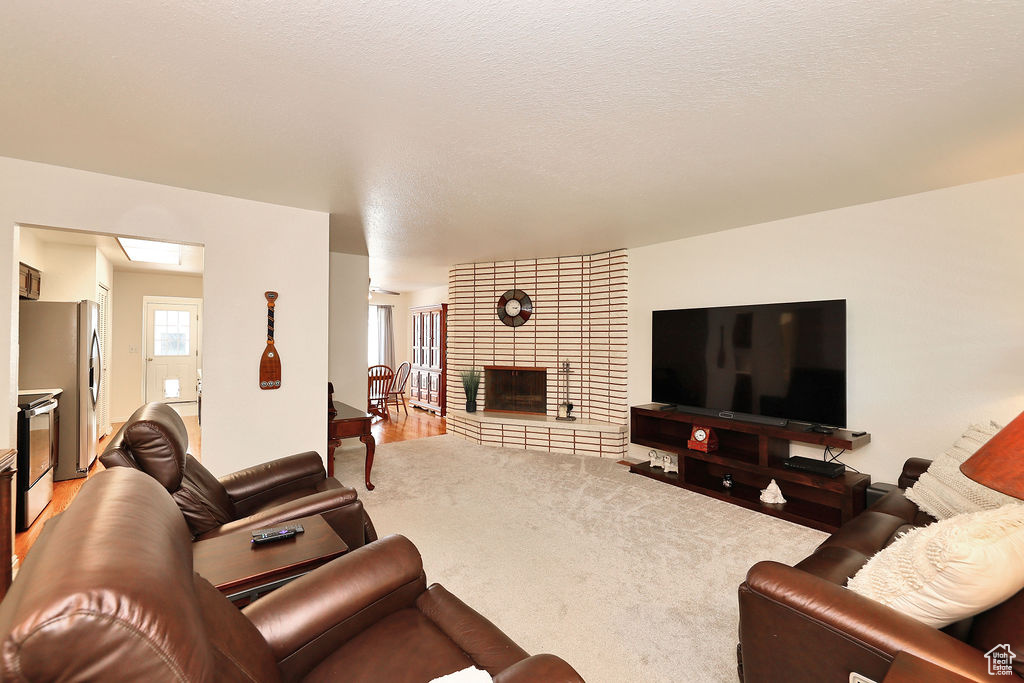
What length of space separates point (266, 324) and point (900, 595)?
3800mm

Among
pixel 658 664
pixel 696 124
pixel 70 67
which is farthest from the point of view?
pixel 696 124

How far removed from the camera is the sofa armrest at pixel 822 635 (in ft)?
3.86

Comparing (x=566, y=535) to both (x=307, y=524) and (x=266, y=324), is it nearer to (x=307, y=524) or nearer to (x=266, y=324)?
(x=307, y=524)

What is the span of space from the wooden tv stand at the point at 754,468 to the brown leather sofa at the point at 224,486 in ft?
9.51

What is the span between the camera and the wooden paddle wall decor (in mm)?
3453

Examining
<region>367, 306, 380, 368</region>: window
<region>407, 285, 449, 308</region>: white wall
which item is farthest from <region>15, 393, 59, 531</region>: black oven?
<region>367, 306, 380, 368</region>: window

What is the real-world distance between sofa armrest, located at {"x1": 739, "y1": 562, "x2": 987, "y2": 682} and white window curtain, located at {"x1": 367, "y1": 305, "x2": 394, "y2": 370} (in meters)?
8.91

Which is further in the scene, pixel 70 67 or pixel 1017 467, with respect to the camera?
pixel 70 67

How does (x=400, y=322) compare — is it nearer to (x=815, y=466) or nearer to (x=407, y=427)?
(x=407, y=427)

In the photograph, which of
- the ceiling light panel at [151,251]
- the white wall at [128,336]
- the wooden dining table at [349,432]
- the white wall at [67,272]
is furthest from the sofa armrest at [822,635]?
the white wall at [128,336]

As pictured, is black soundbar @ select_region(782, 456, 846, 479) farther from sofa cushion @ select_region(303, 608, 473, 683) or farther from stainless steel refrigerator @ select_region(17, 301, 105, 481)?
stainless steel refrigerator @ select_region(17, 301, 105, 481)

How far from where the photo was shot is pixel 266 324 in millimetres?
3475

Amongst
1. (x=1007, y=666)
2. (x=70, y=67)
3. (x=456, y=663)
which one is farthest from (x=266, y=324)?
(x=1007, y=666)

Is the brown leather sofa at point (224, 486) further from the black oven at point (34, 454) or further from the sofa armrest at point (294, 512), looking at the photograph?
the black oven at point (34, 454)
